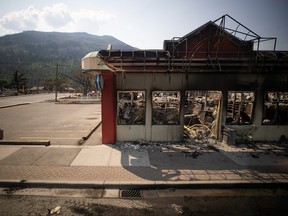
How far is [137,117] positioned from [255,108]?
22.8 feet

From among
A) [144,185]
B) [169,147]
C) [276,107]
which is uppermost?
[276,107]

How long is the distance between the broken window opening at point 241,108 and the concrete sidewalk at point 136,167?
2321 mm

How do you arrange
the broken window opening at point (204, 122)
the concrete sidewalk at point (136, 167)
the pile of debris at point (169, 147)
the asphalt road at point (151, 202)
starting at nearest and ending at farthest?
the asphalt road at point (151, 202) < the concrete sidewalk at point (136, 167) < the pile of debris at point (169, 147) < the broken window opening at point (204, 122)

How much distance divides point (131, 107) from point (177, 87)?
2835 millimetres

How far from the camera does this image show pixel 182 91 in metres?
10.7

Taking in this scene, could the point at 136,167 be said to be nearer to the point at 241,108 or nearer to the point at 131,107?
the point at 131,107

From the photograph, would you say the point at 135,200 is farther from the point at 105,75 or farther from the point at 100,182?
the point at 105,75

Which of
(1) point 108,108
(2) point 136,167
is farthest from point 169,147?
(1) point 108,108

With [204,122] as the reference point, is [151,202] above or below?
below

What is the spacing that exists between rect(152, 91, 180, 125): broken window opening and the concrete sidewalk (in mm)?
1654

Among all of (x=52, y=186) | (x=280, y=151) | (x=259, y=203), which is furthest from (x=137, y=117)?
(x=280, y=151)

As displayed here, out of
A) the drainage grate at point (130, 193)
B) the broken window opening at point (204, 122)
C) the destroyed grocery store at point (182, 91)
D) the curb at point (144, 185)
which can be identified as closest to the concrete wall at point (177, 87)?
the destroyed grocery store at point (182, 91)

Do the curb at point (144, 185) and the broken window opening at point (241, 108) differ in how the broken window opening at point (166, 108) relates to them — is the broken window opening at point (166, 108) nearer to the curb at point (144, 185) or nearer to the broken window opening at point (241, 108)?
the broken window opening at point (241, 108)

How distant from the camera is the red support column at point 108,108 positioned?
33.0ft
